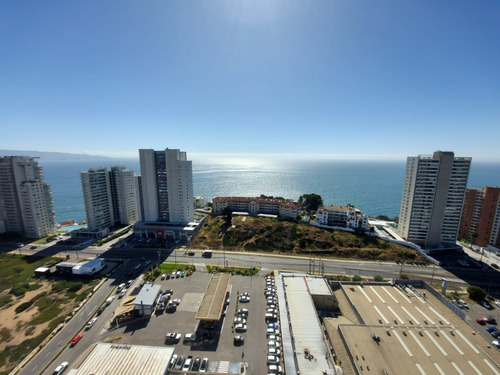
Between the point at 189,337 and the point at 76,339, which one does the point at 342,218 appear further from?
the point at 76,339

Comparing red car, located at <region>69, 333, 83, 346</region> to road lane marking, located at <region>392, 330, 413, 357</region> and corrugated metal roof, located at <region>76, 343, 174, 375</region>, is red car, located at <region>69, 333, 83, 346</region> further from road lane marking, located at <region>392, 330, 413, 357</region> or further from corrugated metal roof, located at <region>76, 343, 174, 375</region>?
road lane marking, located at <region>392, 330, 413, 357</region>

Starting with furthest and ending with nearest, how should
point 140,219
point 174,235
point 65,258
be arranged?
point 140,219 < point 174,235 < point 65,258

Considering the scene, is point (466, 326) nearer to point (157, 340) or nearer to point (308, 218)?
point (157, 340)

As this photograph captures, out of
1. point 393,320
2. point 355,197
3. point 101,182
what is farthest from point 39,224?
point 355,197

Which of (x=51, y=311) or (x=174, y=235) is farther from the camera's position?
(x=174, y=235)

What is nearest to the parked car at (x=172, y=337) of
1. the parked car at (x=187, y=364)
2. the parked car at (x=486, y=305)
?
the parked car at (x=187, y=364)

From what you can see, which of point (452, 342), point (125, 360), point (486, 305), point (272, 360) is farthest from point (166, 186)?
point (486, 305)
